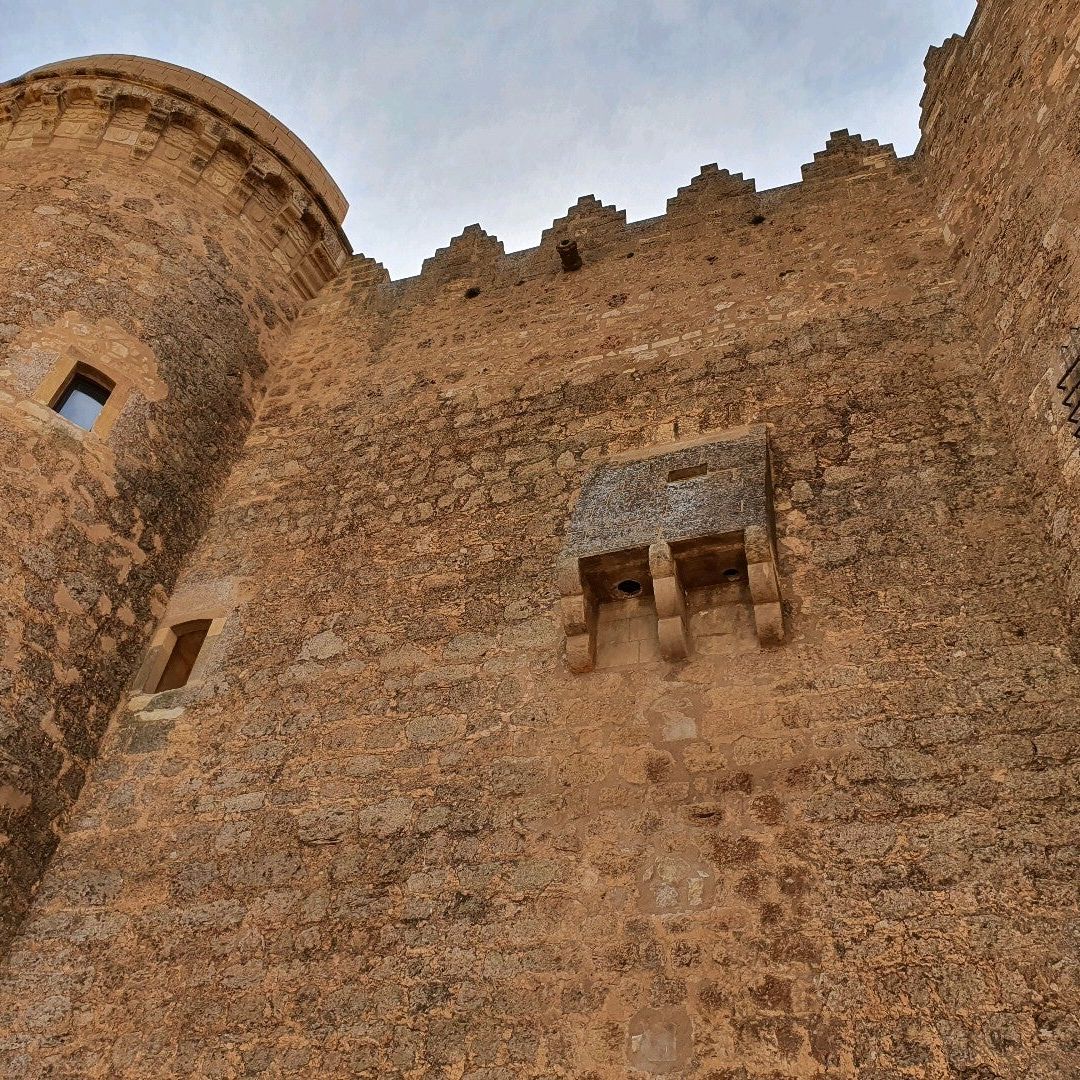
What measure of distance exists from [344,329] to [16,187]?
239cm

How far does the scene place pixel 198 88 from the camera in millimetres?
7219

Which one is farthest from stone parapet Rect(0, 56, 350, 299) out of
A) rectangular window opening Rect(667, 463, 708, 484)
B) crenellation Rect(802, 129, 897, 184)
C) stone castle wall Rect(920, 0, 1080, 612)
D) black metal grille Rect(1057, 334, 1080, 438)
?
black metal grille Rect(1057, 334, 1080, 438)

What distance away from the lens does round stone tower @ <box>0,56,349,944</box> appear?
4633 millimetres

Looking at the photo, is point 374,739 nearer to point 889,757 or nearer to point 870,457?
point 889,757

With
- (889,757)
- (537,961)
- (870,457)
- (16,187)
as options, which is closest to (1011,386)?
(870,457)

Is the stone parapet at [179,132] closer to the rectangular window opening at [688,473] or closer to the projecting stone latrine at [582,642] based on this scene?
the projecting stone latrine at [582,642]

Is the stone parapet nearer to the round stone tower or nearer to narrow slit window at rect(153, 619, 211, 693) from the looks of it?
the round stone tower

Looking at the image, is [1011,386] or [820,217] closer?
[1011,386]

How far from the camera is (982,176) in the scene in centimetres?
507

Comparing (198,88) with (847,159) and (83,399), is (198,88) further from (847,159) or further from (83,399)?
(847,159)

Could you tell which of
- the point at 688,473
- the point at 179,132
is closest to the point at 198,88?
the point at 179,132

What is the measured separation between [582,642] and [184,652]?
2579 millimetres

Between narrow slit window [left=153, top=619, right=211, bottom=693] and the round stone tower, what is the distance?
0.19 m

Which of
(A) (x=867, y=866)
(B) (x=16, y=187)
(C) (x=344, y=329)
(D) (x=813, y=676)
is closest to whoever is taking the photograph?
(A) (x=867, y=866)
